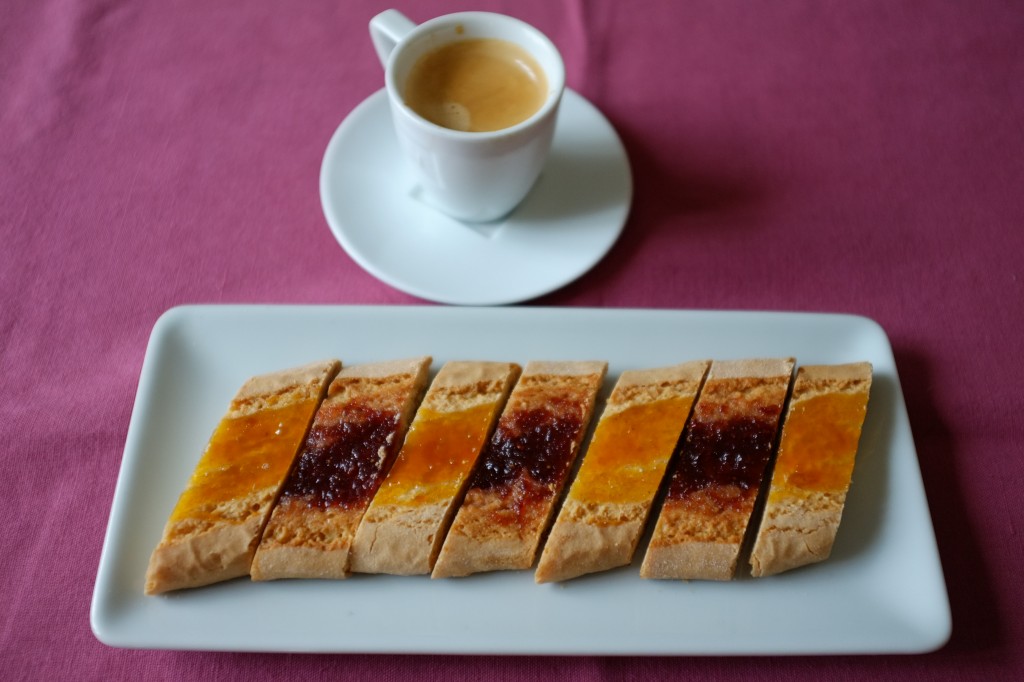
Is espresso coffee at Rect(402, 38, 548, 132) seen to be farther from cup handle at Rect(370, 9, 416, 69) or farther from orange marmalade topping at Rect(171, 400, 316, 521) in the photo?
orange marmalade topping at Rect(171, 400, 316, 521)

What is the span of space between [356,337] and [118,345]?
0.61 meters

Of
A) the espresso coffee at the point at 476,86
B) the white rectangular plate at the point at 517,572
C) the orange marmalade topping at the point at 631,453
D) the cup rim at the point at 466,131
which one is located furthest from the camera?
the espresso coffee at the point at 476,86

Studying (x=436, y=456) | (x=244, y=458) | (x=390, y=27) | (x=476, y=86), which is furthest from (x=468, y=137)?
(x=244, y=458)

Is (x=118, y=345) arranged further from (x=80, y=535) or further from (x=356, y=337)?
(x=356, y=337)

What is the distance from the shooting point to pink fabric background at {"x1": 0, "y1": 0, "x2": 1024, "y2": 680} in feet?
5.59

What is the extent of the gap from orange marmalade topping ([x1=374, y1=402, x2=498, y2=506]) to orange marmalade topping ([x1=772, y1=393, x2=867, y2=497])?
2.05 feet

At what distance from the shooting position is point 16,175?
7.39 feet

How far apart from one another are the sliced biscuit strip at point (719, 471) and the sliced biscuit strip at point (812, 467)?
0.12 feet

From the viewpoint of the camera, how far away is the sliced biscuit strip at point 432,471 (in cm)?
160

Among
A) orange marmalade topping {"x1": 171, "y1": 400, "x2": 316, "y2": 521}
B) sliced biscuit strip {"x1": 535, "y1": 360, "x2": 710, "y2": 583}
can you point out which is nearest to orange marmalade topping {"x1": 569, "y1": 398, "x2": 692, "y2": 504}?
sliced biscuit strip {"x1": 535, "y1": 360, "x2": 710, "y2": 583}

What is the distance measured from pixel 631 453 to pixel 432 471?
0.41m

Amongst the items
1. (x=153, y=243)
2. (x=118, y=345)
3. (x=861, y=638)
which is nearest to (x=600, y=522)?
(x=861, y=638)

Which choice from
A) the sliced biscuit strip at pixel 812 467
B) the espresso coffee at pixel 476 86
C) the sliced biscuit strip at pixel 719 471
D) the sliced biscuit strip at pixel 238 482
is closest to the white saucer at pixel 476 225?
the espresso coffee at pixel 476 86

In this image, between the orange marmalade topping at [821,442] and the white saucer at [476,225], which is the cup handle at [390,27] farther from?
the orange marmalade topping at [821,442]
